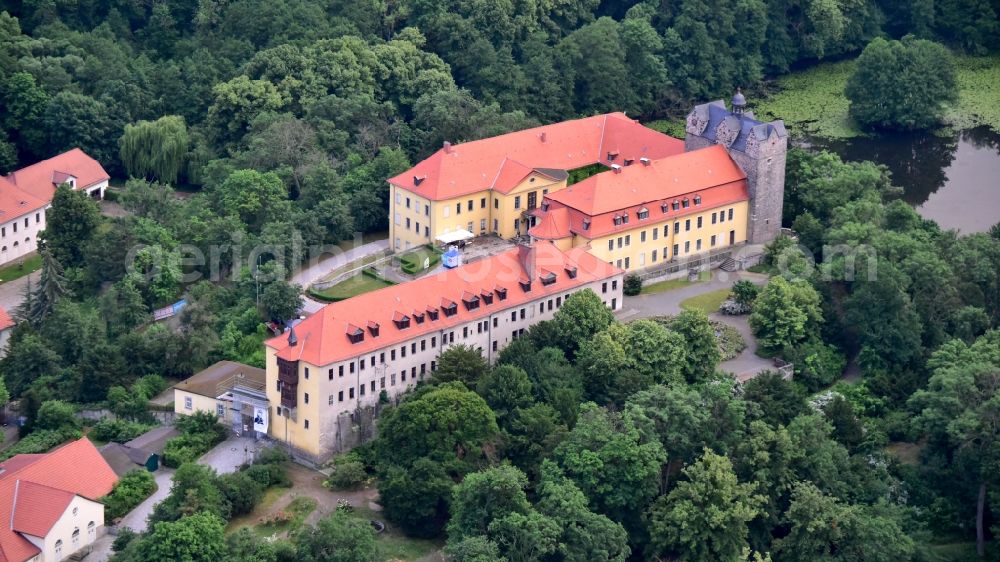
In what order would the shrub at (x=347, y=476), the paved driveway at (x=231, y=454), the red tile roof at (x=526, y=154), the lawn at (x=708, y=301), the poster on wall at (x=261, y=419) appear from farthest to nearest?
the red tile roof at (x=526, y=154), the lawn at (x=708, y=301), the poster on wall at (x=261, y=419), the paved driveway at (x=231, y=454), the shrub at (x=347, y=476)

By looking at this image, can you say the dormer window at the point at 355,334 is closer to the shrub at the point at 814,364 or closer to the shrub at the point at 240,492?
the shrub at the point at 240,492

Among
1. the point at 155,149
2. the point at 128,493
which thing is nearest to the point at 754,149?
the point at 155,149

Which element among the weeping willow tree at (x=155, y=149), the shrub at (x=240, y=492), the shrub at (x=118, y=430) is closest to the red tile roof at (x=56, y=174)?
the weeping willow tree at (x=155, y=149)

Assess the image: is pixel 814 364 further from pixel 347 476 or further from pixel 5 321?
pixel 5 321

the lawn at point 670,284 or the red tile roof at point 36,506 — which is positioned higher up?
the lawn at point 670,284

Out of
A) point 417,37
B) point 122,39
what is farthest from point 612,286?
point 122,39

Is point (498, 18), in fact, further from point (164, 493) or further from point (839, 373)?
point (164, 493)
